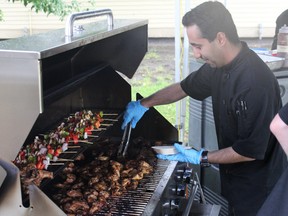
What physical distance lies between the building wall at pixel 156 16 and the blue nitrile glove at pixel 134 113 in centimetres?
703

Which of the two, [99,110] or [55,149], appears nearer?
[55,149]

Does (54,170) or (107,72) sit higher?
(107,72)

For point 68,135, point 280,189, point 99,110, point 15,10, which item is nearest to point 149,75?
point 15,10

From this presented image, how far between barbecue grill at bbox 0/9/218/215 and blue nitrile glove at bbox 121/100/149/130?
9 cm

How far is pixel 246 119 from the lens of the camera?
2.60 m

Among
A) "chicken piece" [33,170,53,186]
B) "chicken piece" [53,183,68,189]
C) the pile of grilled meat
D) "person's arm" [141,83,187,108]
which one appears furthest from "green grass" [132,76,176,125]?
"chicken piece" [33,170,53,186]

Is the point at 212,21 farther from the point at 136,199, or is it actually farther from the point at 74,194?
the point at 74,194

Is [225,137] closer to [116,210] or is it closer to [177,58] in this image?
[116,210]

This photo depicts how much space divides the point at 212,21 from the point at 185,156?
2.95 feet

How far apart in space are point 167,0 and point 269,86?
8.56 m

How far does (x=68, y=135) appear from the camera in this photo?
8.96 feet

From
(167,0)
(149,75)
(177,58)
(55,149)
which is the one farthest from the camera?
(167,0)

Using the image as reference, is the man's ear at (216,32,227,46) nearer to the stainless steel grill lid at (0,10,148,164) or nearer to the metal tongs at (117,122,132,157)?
the metal tongs at (117,122,132,157)

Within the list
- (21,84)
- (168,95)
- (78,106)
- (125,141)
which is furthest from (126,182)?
(21,84)
